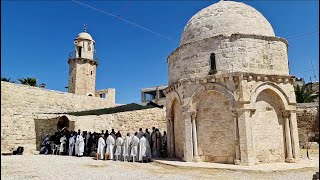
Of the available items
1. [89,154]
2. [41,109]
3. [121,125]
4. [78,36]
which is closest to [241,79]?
[89,154]

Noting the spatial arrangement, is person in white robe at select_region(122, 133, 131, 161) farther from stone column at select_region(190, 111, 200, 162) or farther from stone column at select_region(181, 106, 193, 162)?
stone column at select_region(190, 111, 200, 162)

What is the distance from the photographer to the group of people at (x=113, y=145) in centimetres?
1207

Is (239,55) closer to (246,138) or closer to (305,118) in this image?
(246,138)

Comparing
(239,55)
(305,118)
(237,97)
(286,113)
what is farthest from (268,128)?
(305,118)

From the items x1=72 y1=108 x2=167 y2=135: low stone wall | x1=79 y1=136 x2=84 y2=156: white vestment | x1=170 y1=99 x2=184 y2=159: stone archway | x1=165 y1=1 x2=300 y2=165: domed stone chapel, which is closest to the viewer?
x1=165 y1=1 x2=300 y2=165: domed stone chapel

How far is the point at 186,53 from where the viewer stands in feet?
37.6

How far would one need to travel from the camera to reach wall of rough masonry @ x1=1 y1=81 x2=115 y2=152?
16078 millimetres

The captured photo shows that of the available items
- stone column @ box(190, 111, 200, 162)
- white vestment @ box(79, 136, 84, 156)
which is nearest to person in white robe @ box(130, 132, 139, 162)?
stone column @ box(190, 111, 200, 162)

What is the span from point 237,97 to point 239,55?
173cm

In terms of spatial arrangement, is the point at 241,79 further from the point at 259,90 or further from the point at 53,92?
the point at 53,92

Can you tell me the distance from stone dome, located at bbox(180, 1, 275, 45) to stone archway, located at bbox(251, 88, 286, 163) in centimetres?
294

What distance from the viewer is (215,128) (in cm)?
1034

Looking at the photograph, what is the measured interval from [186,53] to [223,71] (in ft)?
6.27

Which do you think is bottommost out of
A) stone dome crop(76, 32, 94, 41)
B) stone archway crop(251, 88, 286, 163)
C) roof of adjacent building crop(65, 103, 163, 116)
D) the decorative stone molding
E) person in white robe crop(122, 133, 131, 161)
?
person in white robe crop(122, 133, 131, 161)
